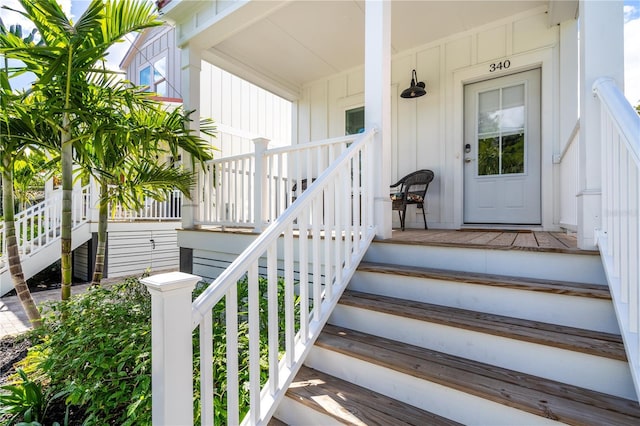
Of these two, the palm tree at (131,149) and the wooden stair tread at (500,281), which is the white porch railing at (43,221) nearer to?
the palm tree at (131,149)

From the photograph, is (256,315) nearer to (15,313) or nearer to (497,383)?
(497,383)

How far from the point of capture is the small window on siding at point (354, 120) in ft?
16.1

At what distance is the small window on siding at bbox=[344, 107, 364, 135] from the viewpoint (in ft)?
16.1

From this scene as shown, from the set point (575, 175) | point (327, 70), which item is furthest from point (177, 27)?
point (575, 175)

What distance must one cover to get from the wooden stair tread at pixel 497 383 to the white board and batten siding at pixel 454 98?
2.42 m

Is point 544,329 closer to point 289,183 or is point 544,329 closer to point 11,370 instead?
point 289,183

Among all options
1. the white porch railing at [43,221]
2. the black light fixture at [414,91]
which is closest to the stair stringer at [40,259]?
the white porch railing at [43,221]

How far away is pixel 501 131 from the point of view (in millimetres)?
3836

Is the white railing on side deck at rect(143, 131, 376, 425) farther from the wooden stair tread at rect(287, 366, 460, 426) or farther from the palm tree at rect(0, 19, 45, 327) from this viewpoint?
the palm tree at rect(0, 19, 45, 327)

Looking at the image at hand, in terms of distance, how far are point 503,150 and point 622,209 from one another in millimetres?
2897

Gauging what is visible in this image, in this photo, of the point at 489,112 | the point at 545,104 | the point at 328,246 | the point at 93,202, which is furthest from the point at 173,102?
the point at 545,104

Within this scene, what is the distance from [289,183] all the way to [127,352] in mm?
1714

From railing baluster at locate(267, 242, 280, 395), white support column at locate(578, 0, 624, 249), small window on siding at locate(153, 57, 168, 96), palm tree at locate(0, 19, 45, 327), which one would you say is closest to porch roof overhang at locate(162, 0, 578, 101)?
palm tree at locate(0, 19, 45, 327)

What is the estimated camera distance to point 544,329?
1409mm
